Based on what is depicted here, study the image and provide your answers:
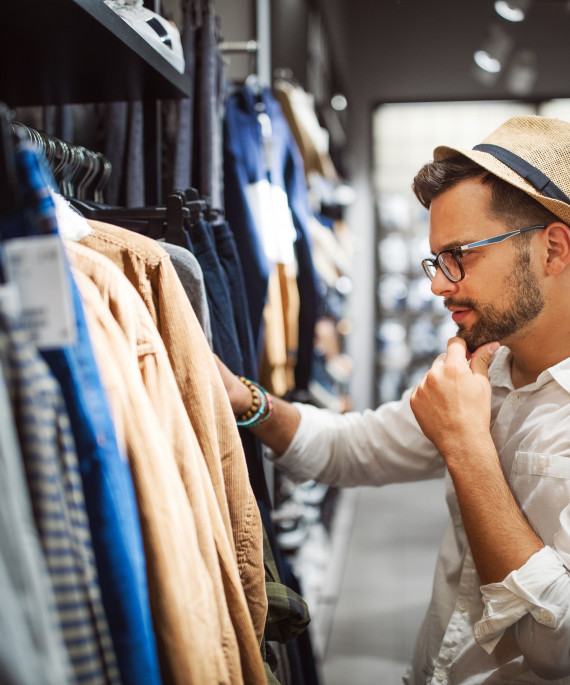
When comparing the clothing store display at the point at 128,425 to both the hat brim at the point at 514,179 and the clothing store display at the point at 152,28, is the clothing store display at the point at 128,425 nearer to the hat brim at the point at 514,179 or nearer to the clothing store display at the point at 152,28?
the clothing store display at the point at 152,28

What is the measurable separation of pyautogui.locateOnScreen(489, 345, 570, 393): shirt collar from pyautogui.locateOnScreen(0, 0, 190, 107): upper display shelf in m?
0.84

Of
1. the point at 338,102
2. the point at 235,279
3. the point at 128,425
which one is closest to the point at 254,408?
the point at 235,279

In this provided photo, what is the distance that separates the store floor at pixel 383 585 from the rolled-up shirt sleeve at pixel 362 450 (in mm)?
1279

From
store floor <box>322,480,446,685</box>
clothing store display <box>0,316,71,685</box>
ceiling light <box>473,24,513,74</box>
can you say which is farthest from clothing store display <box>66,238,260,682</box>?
ceiling light <box>473,24,513,74</box>

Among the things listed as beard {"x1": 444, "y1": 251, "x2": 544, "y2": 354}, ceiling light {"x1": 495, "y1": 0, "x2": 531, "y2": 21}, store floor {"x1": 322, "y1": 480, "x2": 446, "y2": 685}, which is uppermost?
ceiling light {"x1": 495, "y1": 0, "x2": 531, "y2": 21}

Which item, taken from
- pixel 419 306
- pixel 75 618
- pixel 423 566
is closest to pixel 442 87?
pixel 419 306

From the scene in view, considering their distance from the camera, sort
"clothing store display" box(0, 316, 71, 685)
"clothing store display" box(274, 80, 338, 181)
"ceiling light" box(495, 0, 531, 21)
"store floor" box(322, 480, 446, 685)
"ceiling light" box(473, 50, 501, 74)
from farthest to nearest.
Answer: "ceiling light" box(473, 50, 501, 74)
"ceiling light" box(495, 0, 531, 21)
"store floor" box(322, 480, 446, 685)
"clothing store display" box(274, 80, 338, 181)
"clothing store display" box(0, 316, 71, 685)

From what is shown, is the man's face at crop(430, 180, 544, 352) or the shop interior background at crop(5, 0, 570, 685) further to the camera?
the shop interior background at crop(5, 0, 570, 685)

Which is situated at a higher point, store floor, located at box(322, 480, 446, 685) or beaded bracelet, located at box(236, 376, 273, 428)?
beaded bracelet, located at box(236, 376, 273, 428)

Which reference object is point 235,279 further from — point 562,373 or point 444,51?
point 444,51

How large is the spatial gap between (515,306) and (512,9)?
4573mm

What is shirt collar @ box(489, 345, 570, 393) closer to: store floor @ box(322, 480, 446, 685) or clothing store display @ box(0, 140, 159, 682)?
clothing store display @ box(0, 140, 159, 682)

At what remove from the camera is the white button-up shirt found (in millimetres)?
938

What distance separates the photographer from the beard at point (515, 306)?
3.75ft
